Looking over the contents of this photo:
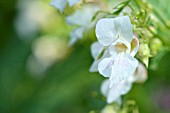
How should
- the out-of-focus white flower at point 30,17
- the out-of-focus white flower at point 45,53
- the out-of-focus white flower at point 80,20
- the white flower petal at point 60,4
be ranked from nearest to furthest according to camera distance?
the white flower petal at point 60,4, the out-of-focus white flower at point 80,20, the out-of-focus white flower at point 45,53, the out-of-focus white flower at point 30,17

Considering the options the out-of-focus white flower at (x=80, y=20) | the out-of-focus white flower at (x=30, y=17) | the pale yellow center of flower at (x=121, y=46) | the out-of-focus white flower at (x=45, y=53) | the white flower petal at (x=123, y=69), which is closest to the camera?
the white flower petal at (x=123, y=69)

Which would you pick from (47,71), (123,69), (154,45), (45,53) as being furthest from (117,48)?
(45,53)

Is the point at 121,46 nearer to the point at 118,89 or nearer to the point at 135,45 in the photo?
the point at 135,45

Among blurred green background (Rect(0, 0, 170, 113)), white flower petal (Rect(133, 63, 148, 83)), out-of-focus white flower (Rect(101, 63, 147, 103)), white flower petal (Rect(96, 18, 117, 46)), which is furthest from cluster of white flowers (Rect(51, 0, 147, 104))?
blurred green background (Rect(0, 0, 170, 113))

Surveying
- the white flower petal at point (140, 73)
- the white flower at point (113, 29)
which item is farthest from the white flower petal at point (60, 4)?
the white flower petal at point (140, 73)

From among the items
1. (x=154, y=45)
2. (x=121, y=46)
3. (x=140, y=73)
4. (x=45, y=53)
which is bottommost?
(x=45, y=53)

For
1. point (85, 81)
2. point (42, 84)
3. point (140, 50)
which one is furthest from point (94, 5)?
point (42, 84)

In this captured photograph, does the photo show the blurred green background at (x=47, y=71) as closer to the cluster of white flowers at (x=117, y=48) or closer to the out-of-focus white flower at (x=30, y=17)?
the out-of-focus white flower at (x=30, y=17)
